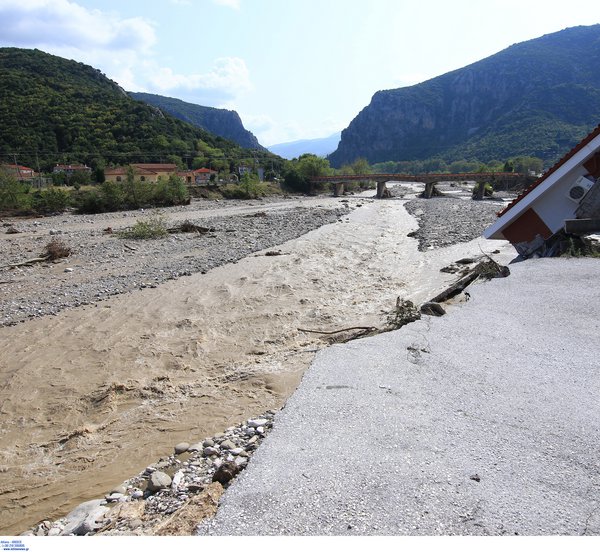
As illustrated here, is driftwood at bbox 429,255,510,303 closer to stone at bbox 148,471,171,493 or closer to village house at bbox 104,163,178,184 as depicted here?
stone at bbox 148,471,171,493

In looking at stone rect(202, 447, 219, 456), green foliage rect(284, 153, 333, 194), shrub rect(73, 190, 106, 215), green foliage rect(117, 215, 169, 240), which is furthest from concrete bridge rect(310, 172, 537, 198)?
stone rect(202, 447, 219, 456)

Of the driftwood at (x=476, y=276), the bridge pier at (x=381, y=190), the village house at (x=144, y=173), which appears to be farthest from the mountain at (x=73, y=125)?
the driftwood at (x=476, y=276)

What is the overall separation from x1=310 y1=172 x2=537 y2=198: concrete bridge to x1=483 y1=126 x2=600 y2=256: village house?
58.3 m

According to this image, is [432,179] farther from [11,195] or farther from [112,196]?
[11,195]

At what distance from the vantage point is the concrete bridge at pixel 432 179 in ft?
219

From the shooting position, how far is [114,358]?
31.6 feet

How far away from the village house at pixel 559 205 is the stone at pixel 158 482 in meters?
10.9

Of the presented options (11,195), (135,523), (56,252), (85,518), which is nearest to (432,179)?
(11,195)

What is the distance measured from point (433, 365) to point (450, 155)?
195511 millimetres

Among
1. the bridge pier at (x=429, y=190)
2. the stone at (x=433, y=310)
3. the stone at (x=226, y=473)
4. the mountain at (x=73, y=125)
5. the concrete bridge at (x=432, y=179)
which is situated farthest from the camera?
the mountain at (x=73, y=125)

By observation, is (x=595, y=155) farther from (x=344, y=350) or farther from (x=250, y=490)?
(x=250, y=490)

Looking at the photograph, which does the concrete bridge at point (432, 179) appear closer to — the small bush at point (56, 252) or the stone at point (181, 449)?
the small bush at point (56, 252)

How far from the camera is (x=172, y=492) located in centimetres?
442

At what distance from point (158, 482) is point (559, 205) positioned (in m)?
11.8
